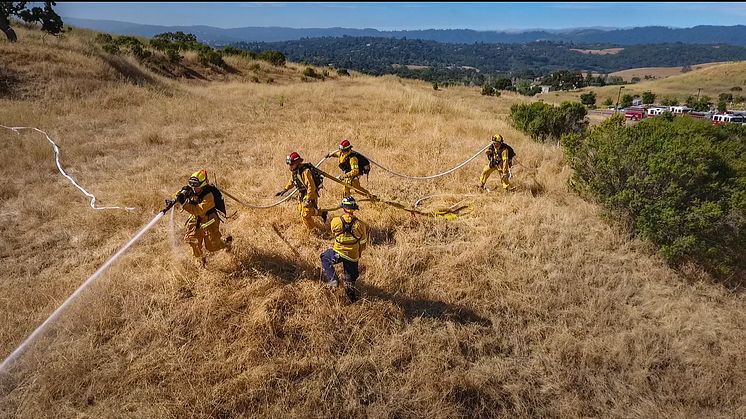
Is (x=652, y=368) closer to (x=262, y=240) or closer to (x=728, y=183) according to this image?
(x=728, y=183)

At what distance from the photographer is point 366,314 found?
504 cm

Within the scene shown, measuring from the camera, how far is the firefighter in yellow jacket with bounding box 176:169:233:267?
16.5 ft

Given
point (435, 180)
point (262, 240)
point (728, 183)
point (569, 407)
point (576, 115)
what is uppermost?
point (576, 115)

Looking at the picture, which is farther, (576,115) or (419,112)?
(419,112)

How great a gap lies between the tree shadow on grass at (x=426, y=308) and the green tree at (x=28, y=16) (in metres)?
19.6

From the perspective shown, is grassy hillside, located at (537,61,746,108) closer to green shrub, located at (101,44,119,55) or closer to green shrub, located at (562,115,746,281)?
green shrub, located at (101,44,119,55)

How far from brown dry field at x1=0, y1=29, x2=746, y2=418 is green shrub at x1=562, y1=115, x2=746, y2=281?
39cm

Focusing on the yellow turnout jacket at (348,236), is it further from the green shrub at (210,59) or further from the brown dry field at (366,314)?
the green shrub at (210,59)

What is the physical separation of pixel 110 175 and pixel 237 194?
3.11 metres

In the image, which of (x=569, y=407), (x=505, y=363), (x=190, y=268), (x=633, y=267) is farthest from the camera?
(x=633, y=267)

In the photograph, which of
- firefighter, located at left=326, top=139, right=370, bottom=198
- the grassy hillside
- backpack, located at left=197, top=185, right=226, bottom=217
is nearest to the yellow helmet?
backpack, located at left=197, top=185, right=226, bottom=217

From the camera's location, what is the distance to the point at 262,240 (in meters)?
6.49

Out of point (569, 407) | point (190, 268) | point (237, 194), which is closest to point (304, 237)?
point (190, 268)

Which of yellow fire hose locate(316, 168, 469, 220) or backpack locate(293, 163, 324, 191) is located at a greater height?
backpack locate(293, 163, 324, 191)
